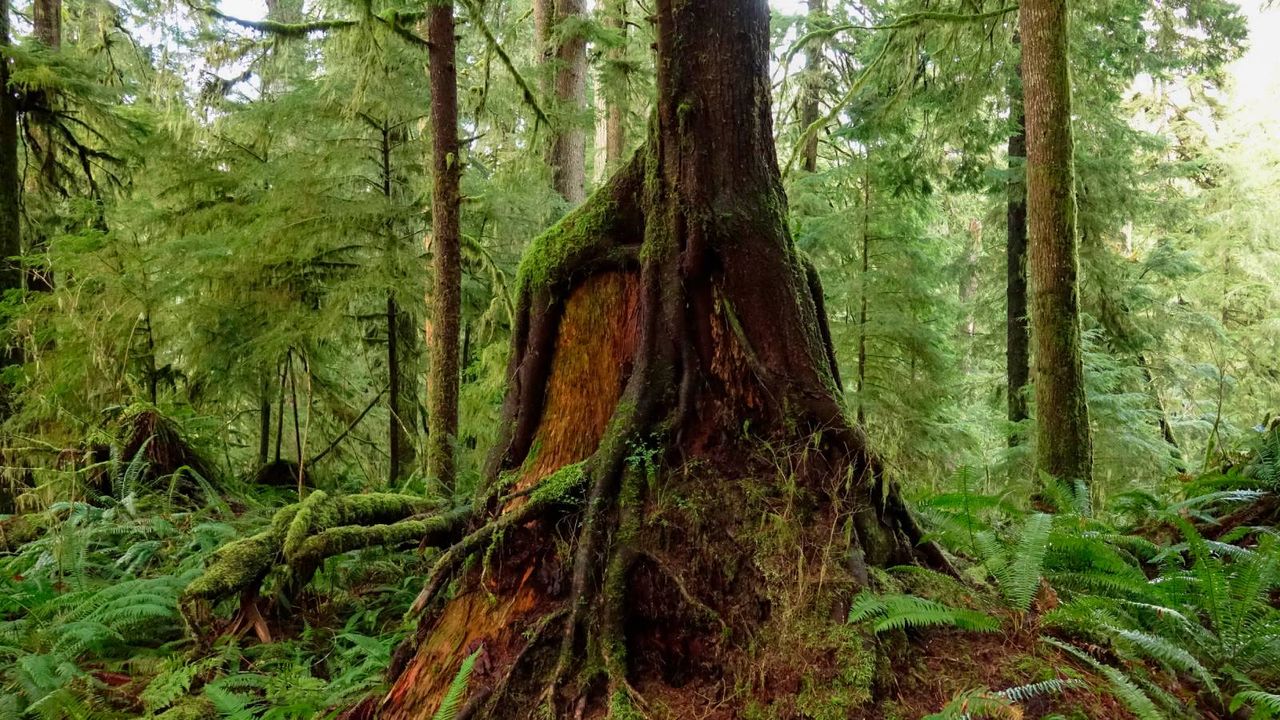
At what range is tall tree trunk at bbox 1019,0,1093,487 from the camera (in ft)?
19.0

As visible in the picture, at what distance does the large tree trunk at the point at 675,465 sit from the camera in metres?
2.47

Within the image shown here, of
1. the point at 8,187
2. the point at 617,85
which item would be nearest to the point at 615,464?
the point at 617,85

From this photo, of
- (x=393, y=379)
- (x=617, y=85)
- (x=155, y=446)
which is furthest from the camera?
(x=617, y=85)

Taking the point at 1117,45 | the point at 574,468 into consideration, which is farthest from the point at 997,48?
the point at 574,468

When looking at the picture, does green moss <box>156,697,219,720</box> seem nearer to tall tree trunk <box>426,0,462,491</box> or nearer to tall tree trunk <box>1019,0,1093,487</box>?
tall tree trunk <box>426,0,462,491</box>

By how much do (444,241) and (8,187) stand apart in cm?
589

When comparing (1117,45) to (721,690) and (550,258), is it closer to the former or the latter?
(550,258)

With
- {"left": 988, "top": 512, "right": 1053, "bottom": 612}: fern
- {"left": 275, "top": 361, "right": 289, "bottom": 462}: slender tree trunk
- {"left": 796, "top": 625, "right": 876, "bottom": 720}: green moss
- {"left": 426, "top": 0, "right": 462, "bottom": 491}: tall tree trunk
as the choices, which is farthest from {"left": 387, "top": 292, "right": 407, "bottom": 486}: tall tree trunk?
{"left": 988, "top": 512, "right": 1053, "bottom": 612}: fern

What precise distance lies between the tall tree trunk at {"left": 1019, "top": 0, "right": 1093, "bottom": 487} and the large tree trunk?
371 centimetres

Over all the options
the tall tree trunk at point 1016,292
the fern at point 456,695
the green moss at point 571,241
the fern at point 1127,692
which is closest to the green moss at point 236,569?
the fern at point 456,695

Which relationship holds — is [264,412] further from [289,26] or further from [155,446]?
[289,26]

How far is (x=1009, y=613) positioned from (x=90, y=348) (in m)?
7.88

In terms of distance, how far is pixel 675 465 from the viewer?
283cm

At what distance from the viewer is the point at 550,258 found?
3.37 meters
